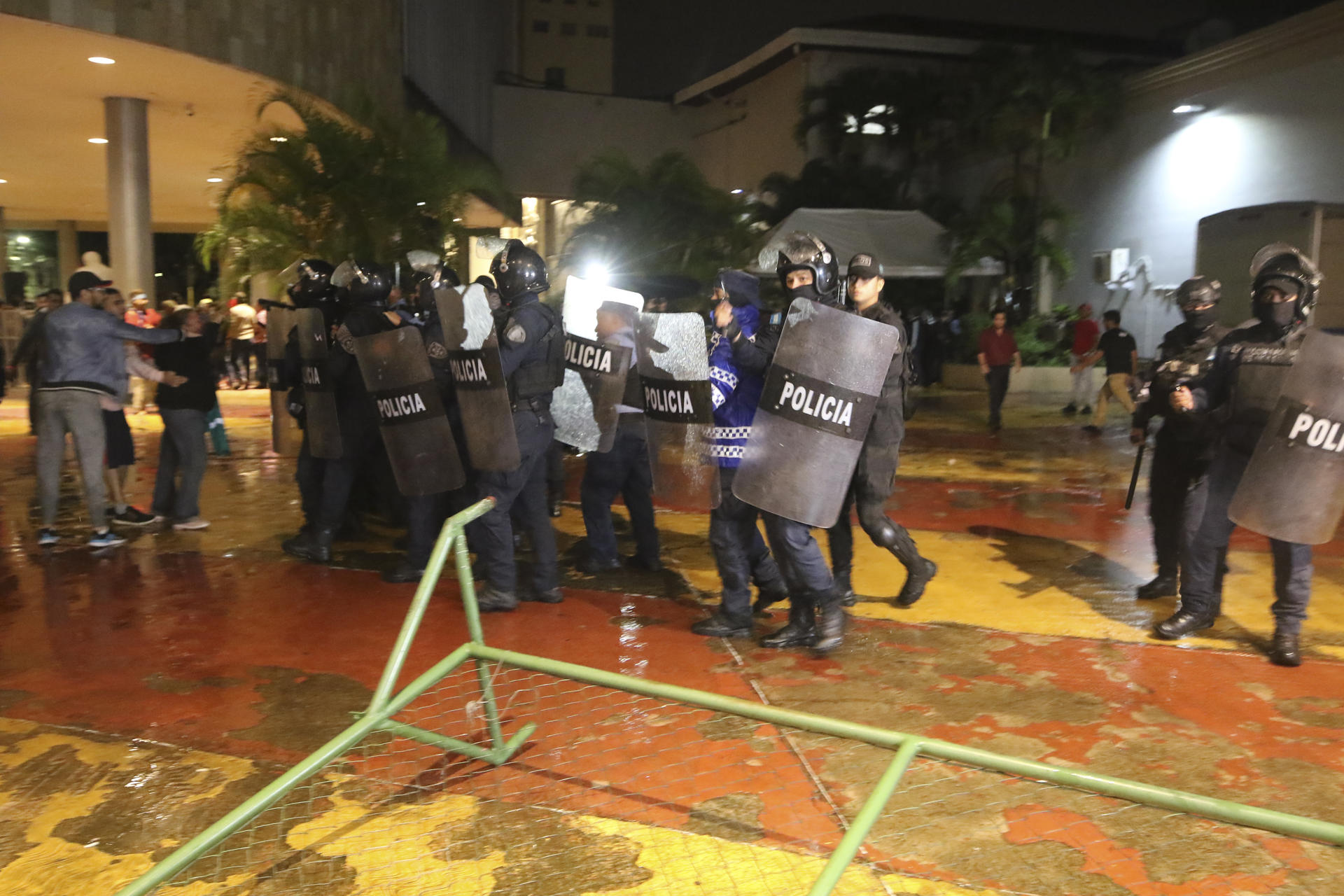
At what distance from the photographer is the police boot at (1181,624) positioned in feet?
15.7

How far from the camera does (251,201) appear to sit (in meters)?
9.62

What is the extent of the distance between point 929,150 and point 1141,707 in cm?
2302

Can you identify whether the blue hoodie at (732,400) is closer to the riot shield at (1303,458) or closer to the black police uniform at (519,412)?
the black police uniform at (519,412)

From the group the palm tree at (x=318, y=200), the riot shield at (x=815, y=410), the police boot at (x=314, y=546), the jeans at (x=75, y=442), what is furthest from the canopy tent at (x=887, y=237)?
the riot shield at (x=815, y=410)

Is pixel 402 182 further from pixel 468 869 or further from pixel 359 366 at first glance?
pixel 468 869

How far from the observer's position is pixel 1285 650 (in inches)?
176

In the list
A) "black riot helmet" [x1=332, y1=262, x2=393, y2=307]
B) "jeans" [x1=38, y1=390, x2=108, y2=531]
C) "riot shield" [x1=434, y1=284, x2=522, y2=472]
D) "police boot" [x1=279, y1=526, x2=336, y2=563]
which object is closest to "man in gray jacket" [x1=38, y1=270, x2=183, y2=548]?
"jeans" [x1=38, y1=390, x2=108, y2=531]

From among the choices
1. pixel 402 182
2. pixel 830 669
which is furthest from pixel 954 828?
pixel 402 182

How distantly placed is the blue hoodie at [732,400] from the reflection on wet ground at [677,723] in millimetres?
940

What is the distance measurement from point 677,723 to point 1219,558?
283cm

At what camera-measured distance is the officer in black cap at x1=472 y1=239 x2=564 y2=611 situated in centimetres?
506

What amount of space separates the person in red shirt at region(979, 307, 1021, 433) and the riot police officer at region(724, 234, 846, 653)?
8622 millimetres

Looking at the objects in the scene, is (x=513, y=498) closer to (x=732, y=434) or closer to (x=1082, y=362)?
(x=732, y=434)

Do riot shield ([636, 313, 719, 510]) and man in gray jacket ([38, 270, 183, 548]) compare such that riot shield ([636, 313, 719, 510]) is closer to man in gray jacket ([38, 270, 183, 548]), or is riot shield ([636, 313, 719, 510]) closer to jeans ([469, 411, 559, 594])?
jeans ([469, 411, 559, 594])
